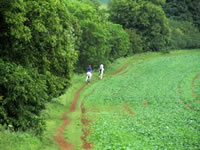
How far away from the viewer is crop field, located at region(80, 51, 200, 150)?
77.4 feet

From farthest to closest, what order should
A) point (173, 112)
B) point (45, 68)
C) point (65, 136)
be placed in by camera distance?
1. point (173, 112)
2. point (45, 68)
3. point (65, 136)

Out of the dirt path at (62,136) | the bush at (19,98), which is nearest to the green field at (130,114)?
the dirt path at (62,136)

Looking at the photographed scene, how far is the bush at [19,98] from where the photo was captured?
19406 mm

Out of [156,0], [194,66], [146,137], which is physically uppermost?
[156,0]

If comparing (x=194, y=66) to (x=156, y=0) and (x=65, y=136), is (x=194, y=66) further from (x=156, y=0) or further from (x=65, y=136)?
(x=65, y=136)

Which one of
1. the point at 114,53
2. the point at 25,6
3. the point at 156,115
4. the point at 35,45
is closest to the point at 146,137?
the point at 156,115

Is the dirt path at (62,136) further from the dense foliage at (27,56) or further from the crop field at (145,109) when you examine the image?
the dense foliage at (27,56)

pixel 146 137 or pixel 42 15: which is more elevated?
pixel 42 15

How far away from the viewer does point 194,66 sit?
72.4 m

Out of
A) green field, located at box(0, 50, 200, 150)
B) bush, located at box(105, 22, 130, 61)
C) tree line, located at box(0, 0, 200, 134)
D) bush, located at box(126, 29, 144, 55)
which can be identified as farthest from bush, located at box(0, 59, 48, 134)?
bush, located at box(126, 29, 144, 55)

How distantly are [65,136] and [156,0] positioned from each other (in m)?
72.0

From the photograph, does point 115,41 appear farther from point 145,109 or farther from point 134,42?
point 145,109

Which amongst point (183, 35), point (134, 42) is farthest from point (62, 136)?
point (183, 35)

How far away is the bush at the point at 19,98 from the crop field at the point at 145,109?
14.4ft
